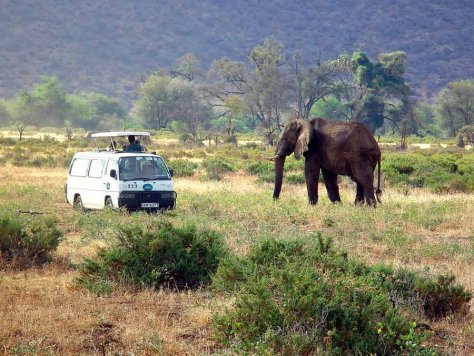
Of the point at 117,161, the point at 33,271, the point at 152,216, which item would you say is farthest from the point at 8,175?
the point at 33,271

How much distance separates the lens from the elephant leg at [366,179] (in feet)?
68.9

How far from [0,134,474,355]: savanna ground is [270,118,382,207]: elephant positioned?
0.66 m

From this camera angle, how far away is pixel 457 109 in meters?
90.4

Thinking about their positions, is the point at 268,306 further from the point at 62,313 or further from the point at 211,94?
the point at 211,94

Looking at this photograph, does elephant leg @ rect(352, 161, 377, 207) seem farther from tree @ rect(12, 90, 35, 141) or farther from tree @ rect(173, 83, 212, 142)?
tree @ rect(12, 90, 35, 141)

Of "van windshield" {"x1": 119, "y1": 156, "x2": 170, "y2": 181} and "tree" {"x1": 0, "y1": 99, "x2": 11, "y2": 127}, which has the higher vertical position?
"van windshield" {"x1": 119, "y1": 156, "x2": 170, "y2": 181}

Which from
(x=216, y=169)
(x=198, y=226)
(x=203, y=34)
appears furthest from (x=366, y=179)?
(x=203, y=34)

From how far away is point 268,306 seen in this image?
8.68 meters

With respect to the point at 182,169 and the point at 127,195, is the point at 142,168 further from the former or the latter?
the point at 182,169

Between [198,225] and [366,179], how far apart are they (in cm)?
598

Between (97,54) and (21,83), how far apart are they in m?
16.2

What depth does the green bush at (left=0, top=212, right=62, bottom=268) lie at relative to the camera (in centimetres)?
1275

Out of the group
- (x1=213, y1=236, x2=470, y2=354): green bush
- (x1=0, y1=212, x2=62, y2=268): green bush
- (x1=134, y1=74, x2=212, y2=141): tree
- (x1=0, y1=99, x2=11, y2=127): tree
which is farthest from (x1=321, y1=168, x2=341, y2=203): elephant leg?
(x1=0, y1=99, x2=11, y2=127): tree

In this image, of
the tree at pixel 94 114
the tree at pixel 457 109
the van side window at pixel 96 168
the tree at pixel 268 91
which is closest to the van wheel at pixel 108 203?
the van side window at pixel 96 168
